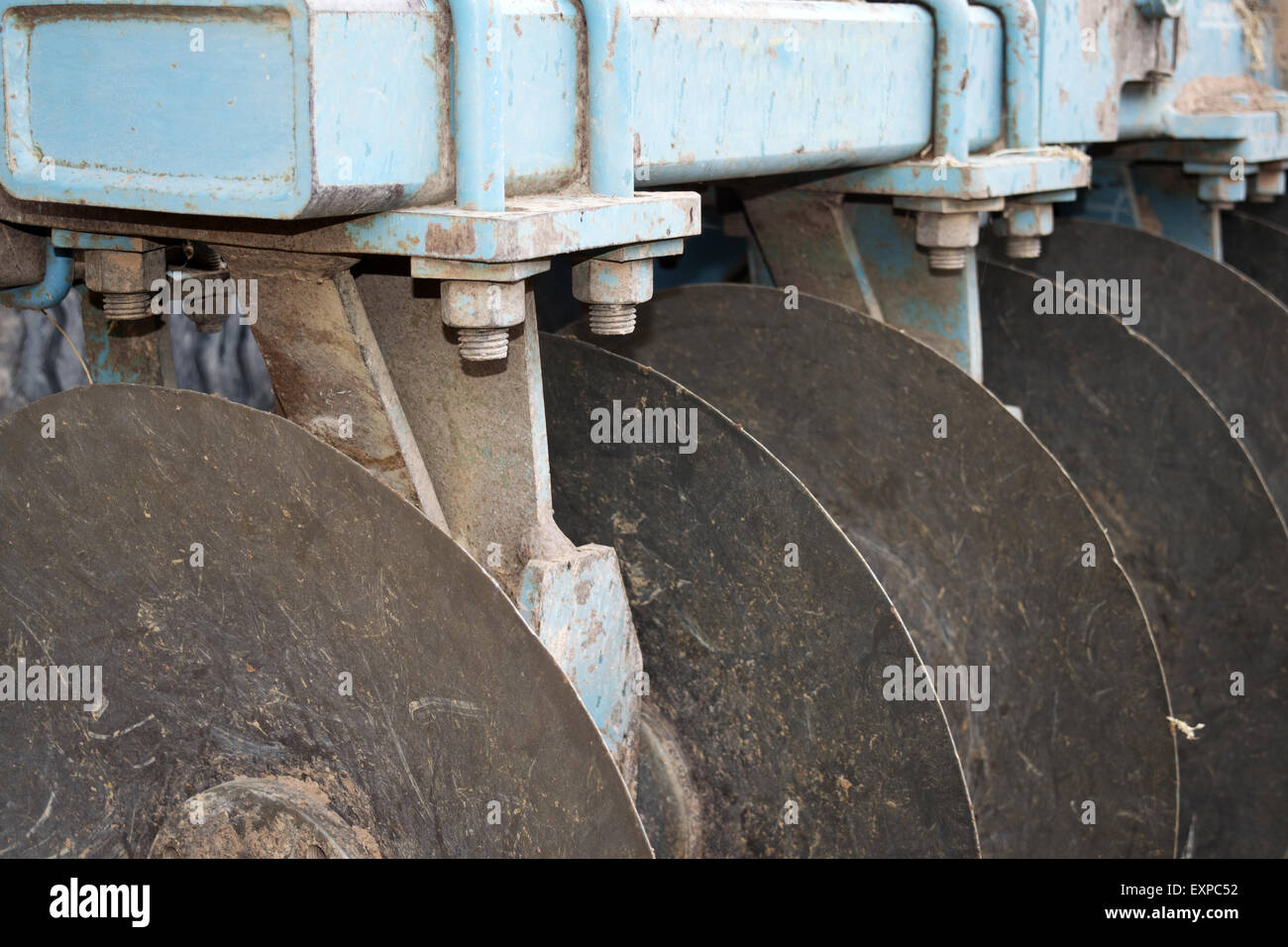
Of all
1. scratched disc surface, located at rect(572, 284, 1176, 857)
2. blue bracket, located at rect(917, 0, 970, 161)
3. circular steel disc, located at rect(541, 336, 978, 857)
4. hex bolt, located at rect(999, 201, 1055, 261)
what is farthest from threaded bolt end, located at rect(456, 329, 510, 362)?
hex bolt, located at rect(999, 201, 1055, 261)

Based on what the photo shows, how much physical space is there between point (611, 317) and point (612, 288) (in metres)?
0.04

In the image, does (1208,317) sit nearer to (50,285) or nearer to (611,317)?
(611,317)

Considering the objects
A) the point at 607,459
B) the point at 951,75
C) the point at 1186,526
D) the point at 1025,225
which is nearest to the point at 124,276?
the point at 607,459

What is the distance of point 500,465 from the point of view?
160 centimetres

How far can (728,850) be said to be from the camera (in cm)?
194

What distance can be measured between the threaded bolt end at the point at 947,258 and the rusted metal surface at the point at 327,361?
102cm

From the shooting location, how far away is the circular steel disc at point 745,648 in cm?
175

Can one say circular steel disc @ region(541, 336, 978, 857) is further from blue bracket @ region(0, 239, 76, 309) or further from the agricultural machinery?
blue bracket @ region(0, 239, 76, 309)

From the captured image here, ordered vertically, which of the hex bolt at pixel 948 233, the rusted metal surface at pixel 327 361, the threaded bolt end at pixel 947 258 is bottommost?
the rusted metal surface at pixel 327 361

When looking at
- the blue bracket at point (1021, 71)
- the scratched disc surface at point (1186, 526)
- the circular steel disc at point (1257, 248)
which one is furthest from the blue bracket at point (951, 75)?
the circular steel disc at point (1257, 248)

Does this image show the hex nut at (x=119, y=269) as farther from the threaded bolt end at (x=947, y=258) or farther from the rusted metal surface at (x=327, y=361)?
the threaded bolt end at (x=947, y=258)

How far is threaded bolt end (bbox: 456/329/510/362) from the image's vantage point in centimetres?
142

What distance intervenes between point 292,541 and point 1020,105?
139 centimetres

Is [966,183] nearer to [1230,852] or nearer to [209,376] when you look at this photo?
[1230,852]
